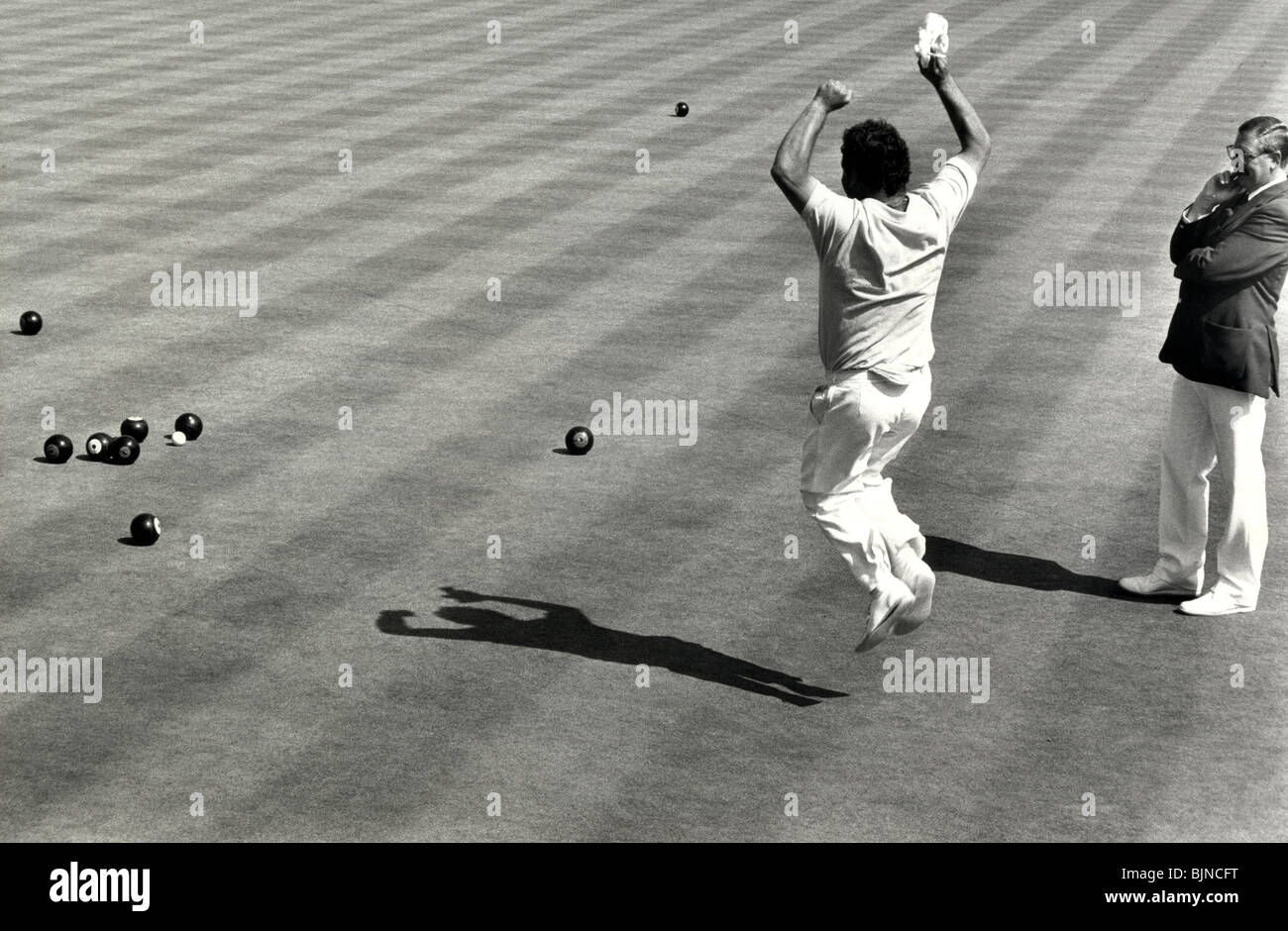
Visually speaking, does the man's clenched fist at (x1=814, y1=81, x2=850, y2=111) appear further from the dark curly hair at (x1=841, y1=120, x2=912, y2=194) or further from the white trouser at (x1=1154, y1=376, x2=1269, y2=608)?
the white trouser at (x1=1154, y1=376, x2=1269, y2=608)

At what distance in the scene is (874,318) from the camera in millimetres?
9742

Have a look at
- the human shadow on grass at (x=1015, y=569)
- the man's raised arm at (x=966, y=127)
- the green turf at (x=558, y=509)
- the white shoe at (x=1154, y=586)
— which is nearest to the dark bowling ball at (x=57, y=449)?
the green turf at (x=558, y=509)

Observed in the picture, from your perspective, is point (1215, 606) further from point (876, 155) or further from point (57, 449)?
point (57, 449)

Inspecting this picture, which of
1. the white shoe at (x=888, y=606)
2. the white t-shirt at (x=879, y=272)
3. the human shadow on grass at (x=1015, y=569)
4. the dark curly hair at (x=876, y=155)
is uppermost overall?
the dark curly hair at (x=876, y=155)

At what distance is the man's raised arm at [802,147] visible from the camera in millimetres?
9367

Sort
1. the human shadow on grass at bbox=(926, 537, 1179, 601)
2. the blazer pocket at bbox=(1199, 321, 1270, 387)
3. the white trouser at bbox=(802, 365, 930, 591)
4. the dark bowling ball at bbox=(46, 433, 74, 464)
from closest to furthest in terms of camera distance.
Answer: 1. the white trouser at bbox=(802, 365, 930, 591)
2. the blazer pocket at bbox=(1199, 321, 1270, 387)
3. the human shadow on grass at bbox=(926, 537, 1179, 601)
4. the dark bowling ball at bbox=(46, 433, 74, 464)

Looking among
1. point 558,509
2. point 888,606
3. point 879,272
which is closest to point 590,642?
point 888,606

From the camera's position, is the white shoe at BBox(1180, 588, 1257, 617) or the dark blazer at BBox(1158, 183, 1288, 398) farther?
the white shoe at BBox(1180, 588, 1257, 617)

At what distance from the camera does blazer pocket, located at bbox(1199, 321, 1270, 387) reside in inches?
424

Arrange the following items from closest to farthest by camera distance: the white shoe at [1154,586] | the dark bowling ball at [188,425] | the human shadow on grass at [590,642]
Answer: the human shadow on grass at [590,642] < the white shoe at [1154,586] < the dark bowling ball at [188,425]

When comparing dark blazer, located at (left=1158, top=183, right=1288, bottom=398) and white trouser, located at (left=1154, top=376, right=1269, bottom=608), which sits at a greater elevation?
dark blazer, located at (left=1158, top=183, right=1288, bottom=398)

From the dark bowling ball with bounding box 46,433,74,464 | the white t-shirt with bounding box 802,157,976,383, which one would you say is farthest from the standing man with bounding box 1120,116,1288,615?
the dark bowling ball with bounding box 46,433,74,464

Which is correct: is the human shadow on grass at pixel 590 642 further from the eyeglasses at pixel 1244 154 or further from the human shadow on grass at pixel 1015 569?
the eyeglasses at pixel 1244 154

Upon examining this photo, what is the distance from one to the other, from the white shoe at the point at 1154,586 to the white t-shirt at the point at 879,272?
2.73 m
